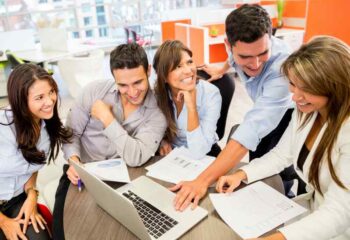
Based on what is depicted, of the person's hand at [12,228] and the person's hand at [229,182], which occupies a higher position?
the person's hand at [229,182]

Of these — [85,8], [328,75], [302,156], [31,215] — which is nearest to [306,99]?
[328,75]

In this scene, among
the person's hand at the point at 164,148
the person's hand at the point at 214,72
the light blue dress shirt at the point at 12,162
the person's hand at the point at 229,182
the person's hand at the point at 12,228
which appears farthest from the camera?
the person's hand at the point at 214,72

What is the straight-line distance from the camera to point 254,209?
1.01 meters

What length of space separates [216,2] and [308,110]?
8.23m

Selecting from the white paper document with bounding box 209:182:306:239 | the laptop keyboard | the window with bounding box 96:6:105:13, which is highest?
the window with bounding box 96:6:105:13

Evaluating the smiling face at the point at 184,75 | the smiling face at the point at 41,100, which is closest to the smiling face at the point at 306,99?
the smiling face at the point at 184,75

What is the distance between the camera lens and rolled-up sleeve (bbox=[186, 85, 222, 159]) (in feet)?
4.77

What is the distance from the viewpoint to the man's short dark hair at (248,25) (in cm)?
137

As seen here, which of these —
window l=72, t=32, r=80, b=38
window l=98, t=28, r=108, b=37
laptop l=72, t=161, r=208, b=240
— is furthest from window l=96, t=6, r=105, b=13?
laptop l=72, t=161, r=208, b=240

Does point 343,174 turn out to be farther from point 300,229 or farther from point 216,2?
point 216,2

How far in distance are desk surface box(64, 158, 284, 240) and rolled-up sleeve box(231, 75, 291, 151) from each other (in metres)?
0.37

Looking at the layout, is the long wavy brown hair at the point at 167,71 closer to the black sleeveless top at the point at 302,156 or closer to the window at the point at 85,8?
the black sleeveless top at the point at 302,156

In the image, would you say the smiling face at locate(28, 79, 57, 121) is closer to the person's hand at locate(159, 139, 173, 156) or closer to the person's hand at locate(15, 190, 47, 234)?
the person's hand at locate(15, 190, 47, 234)

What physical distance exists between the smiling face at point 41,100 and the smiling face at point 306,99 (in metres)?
1.02
